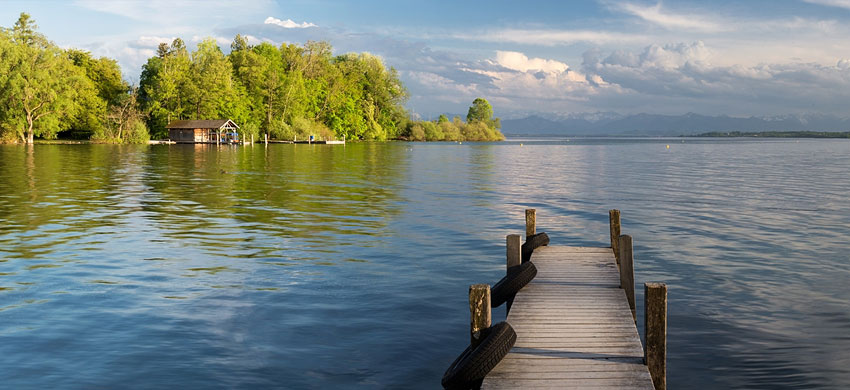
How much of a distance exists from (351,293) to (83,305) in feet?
18.7

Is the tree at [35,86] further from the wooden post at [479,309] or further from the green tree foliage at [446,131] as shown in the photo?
the wooden post at [479,309]

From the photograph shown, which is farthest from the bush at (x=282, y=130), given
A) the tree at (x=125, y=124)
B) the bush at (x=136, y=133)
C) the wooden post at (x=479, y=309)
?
the wooden post at (x=479, y=309)

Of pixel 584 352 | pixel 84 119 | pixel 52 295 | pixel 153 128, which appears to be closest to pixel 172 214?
pixel 52 295

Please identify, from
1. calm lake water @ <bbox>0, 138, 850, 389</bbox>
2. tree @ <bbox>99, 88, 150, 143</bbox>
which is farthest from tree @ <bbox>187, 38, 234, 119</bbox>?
calm lake water @ <bbox>0, 138, 850, 389</bbox>

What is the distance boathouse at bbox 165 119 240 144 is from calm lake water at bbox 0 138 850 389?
8517 centimetres

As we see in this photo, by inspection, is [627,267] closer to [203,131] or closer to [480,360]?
[480,360]

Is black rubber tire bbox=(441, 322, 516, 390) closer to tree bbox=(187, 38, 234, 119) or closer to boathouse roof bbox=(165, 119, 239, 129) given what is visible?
boathouse roof bbox=(165, 119, 239, 129)

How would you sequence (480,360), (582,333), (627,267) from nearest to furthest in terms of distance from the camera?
(480,360) < (582,333) < (627,267)

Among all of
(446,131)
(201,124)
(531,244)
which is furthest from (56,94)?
(531,244)

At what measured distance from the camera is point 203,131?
420ft

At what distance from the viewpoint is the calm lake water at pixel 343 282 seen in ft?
36.7

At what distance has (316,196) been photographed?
38094 millimetres

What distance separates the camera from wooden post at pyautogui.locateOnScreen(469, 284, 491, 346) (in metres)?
8.88

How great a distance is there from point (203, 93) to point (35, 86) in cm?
3073
